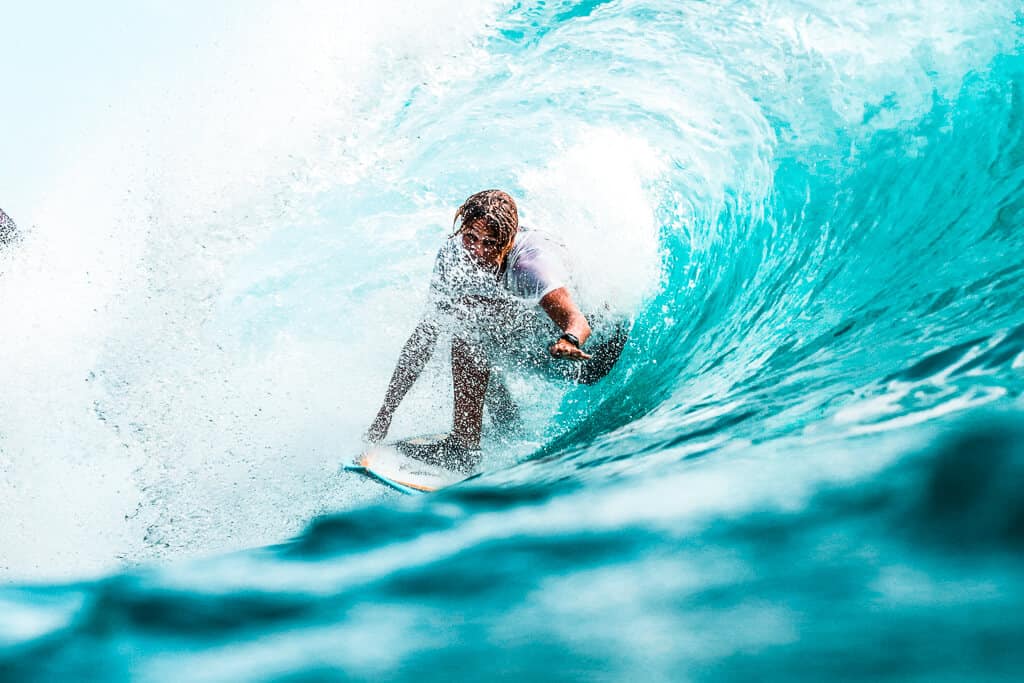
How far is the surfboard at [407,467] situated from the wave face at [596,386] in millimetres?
158

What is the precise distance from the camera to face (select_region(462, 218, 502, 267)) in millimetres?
2961

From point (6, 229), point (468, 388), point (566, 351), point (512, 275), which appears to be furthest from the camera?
point (6, 229)

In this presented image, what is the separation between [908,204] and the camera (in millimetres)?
4062

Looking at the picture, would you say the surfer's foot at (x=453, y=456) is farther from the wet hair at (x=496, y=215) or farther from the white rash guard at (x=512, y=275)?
the wet hair at (x=496, y=215)

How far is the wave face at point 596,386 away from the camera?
2.10ft

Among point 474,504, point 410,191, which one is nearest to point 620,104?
point 410,191

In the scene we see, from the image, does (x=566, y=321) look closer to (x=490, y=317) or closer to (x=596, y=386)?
(x=490, y=317)

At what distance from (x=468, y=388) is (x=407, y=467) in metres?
0.43

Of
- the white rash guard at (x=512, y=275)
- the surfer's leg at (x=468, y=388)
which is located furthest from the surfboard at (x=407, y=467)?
the white rash guard at (x=512, y=275)

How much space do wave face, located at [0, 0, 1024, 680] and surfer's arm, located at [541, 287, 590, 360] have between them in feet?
1.03

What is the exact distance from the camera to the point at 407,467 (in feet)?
10.6

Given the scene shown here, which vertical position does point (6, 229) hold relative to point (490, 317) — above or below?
above

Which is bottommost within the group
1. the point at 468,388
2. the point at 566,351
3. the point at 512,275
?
the point at 566,351

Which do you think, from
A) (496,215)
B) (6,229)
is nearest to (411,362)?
(496,215)
